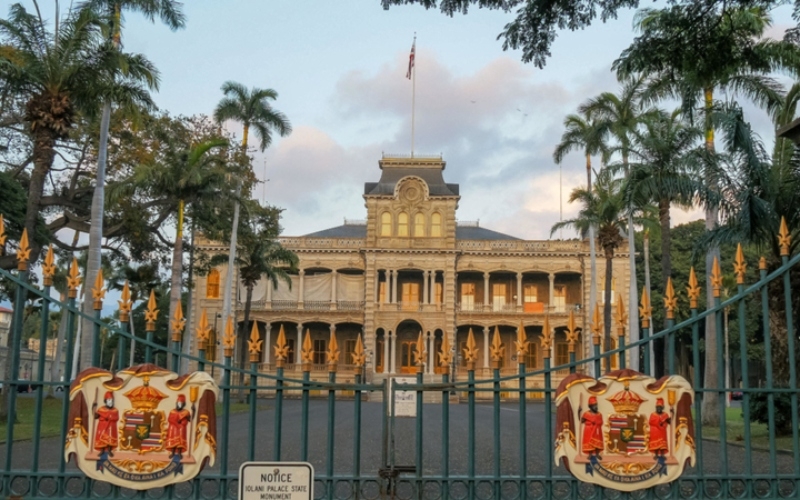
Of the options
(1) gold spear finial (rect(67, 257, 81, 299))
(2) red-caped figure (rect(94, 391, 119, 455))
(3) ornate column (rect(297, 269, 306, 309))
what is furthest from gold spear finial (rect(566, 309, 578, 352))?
(3) ornate column (rect(297, 269, 306, 309))

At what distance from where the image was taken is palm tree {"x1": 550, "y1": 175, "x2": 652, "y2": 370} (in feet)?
89.9

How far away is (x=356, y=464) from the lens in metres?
5.76

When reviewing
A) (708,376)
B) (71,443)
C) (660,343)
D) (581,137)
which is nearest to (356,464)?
(71,443)

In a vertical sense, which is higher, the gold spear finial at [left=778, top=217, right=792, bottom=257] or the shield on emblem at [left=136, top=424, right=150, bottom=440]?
the gold spear finial at [left=778, top=217, right=792, bottom=257]

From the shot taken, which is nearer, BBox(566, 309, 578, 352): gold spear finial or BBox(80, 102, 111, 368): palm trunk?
BBox(566, 309, 578, 352): gold spear finial

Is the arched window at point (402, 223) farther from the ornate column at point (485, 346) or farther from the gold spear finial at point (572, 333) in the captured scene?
the gold spear finial at point (572, 333)

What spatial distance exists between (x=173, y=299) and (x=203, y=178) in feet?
13.1

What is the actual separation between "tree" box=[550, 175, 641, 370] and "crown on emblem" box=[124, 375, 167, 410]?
21.5m

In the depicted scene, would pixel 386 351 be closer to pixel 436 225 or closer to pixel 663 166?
pixel 436 225

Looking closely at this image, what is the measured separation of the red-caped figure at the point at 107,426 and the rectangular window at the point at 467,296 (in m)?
44.7

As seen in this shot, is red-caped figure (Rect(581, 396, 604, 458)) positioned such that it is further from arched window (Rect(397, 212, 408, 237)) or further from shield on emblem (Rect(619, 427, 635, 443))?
arched window (Rect(397, 212, 408, 237))

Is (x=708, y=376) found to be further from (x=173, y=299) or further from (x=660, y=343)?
(x=660, y=343)

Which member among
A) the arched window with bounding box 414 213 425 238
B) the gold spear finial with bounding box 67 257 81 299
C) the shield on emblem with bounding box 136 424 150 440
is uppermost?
the arched window with bounding box 414 213 425 238

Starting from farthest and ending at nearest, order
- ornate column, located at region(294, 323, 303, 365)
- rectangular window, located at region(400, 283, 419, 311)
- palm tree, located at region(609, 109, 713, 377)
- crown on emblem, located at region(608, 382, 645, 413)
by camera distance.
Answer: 1. rectangular window, located at region(400, 283, 419, 311)
2. ornate column, located at region(294, 323, 303, 365)
3. palm tree, located at region(609, 109, 713, 377)
4. crown on emblem, located at region(608, 382, 645, 413)
